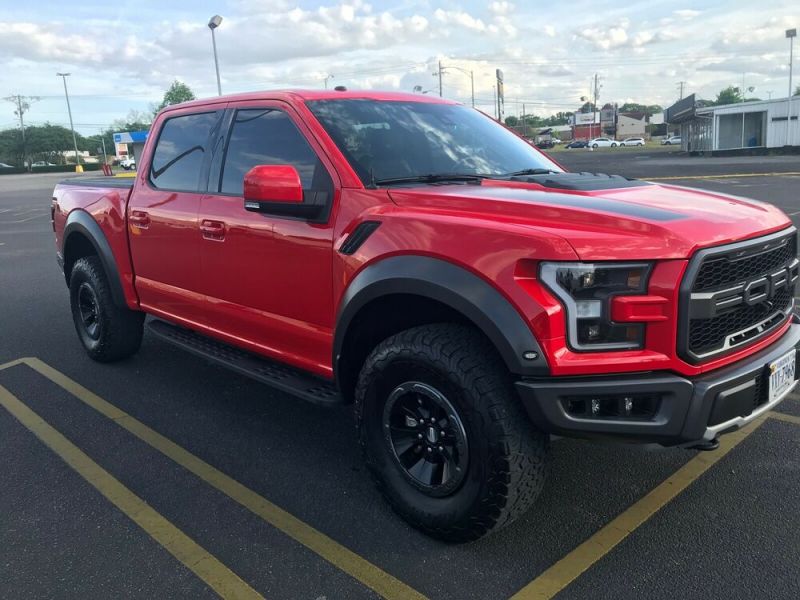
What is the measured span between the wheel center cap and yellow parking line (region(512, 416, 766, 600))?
665 millimetres

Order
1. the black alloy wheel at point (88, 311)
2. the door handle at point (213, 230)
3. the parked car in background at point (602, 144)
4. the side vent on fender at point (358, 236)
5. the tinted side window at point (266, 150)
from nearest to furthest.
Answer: the side vent on fender at point (358, 236)
the tinted side window at point (266, 150)
the door handle at point (213, 230)
the black alloy wheel at point (88, 311)
the parked car in background at point (602, 144)

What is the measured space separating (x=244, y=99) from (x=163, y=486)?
2.20 meters

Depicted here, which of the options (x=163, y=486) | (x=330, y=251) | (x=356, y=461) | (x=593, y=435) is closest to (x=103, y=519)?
(x=163, y=486)

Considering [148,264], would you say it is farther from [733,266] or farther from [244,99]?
[733,266]

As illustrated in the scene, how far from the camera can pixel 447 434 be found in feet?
9.29

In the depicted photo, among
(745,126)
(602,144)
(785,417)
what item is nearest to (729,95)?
(602,144)

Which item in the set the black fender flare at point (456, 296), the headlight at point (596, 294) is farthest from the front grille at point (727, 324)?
the black fender flare at point (456, 296)

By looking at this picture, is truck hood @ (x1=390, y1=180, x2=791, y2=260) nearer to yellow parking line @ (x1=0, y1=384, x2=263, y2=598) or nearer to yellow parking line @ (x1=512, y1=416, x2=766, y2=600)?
yellow parking line @ (x1=512, y1=416, x2=766, y2=600)

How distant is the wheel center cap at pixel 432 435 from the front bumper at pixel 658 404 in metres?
0.53

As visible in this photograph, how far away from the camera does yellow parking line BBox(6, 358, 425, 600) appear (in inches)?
106

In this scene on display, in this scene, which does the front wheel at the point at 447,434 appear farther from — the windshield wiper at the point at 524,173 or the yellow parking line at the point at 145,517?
the windshield wiper at the point at 524,173

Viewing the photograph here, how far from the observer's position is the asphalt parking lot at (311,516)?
8.84 feet

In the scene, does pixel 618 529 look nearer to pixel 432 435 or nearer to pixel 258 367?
pixel 432 435

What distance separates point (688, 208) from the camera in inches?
110
